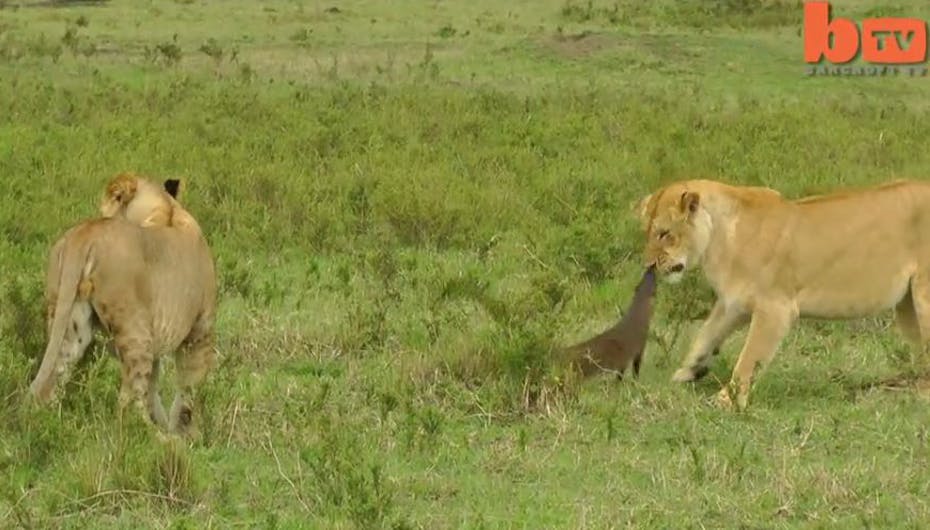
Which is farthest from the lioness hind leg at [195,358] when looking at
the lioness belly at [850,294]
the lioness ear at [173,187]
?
the lioness belly at [850,294]

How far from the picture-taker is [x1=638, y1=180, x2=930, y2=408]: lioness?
6.78 m

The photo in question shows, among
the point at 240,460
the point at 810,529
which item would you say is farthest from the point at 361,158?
the point at 810,529

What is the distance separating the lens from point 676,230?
268 inches

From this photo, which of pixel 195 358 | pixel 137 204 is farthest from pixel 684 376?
pixel 137 204

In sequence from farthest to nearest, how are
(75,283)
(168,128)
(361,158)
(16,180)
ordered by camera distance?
(168,128) → (361,158) → (16,180) → (75,283)

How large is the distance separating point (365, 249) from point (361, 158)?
301cm

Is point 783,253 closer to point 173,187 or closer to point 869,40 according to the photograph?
point 173,187

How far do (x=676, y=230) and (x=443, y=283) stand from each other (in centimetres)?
223

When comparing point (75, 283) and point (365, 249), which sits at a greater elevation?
point (75, 283)

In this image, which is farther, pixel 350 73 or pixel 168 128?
pixel 350 73

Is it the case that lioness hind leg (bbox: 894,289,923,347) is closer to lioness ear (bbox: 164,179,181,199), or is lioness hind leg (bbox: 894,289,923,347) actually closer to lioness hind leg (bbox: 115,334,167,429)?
lioness ear (bbox: 164,179,181,199)

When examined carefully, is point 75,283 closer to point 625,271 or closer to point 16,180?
point 625,271

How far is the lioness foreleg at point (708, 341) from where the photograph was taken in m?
6.86

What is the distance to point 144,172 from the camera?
1202 centimetres
